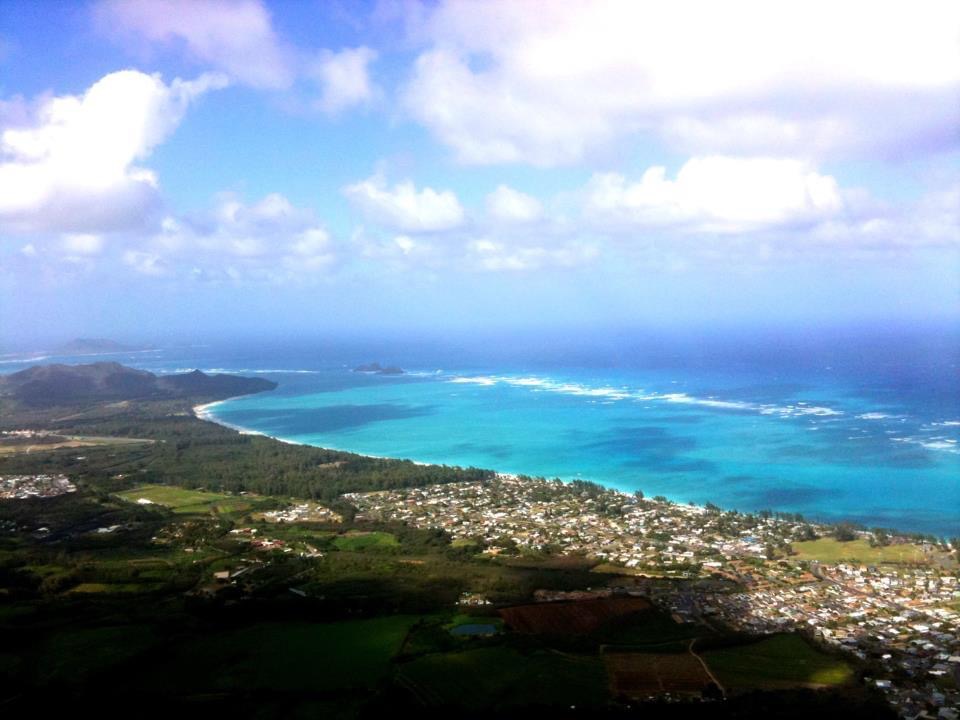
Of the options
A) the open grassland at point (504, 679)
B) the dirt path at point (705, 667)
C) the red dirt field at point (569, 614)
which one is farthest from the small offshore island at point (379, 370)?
the dirt path at point (705, 667)

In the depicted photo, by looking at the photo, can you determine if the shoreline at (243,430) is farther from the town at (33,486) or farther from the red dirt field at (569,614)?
the red dirt field at (569,614)

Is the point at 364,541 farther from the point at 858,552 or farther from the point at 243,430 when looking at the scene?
the point at 243,430

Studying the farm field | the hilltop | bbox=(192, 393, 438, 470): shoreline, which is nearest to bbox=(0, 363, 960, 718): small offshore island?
the farm field

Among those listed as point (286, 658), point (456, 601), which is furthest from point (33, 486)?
point (456, 601)

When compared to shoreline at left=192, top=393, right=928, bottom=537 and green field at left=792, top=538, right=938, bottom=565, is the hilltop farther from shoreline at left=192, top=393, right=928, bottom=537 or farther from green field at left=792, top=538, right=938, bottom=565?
green field at left=792, top=538, right=938, bottom=565

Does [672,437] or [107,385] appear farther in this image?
[107,385]

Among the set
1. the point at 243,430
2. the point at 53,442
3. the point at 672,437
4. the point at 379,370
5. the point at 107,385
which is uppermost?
the point at 379,370

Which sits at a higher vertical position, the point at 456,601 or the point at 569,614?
the point at 569,614
